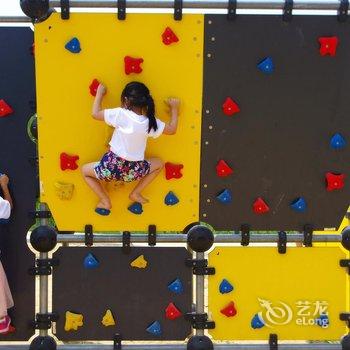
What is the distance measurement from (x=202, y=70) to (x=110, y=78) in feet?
2.08

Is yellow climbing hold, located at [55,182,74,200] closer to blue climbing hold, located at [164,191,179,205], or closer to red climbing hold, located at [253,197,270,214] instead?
blue climbing hold, located at [164,191,179,205]

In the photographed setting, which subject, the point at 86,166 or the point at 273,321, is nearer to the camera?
the point at 86,166

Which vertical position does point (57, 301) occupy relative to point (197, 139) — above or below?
below

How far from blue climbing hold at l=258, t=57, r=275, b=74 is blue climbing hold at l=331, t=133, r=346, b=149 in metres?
0.66

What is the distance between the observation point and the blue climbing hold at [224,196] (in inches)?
175

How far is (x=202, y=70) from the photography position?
4.32m

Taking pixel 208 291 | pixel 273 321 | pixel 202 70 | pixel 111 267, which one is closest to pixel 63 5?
pixel 202 70

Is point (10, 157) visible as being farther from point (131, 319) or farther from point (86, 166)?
point (131, 319)

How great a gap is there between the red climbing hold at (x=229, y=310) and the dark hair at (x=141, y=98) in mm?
1399

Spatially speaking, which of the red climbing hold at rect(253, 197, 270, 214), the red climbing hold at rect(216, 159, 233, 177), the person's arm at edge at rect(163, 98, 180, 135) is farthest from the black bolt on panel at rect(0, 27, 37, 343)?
the red climbing hold at rect(253, 197, 270, 214)

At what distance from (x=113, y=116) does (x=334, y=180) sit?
5.32ft

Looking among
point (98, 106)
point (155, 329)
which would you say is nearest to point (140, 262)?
point (155, 329)
